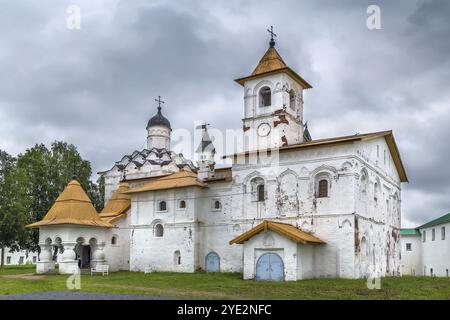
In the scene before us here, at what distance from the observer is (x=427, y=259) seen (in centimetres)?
4253

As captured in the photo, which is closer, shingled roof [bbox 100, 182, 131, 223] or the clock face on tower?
the clock face on tower

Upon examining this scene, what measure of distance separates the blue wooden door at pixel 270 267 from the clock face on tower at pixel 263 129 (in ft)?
24.5

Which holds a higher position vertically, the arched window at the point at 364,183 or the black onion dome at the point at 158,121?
the black onion dome at the point at 158,121

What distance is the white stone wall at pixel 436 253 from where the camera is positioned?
3944 cm

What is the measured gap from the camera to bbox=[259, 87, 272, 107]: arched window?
101 ft

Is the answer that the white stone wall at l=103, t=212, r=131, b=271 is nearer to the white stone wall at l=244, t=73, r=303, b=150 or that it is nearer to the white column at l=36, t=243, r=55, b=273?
the white column at l=36, t=243, r=55, b=273

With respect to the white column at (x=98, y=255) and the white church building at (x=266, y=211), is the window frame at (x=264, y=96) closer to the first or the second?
the white church building at (x=266, y=211)

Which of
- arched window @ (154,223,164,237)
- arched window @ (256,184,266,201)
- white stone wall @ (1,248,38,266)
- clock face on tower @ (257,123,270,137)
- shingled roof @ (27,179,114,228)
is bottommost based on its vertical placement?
white stone wall @ (1,248,38,266)

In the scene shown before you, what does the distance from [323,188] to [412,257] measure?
22.5 m

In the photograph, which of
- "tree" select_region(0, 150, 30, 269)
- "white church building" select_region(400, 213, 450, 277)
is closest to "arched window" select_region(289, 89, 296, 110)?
"white church building" select_region(400, 213, 450, 277)

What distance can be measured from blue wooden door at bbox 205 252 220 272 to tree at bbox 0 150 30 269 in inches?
559

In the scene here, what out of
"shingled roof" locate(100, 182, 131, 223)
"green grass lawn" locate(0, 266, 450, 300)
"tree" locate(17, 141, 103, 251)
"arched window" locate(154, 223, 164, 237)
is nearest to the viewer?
"green grass lawn" locate(0, 266, 450, 300)

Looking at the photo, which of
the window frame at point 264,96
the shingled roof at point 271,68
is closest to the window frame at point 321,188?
the window frame at point 264,96

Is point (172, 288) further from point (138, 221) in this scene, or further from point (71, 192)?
point (71, 192)
